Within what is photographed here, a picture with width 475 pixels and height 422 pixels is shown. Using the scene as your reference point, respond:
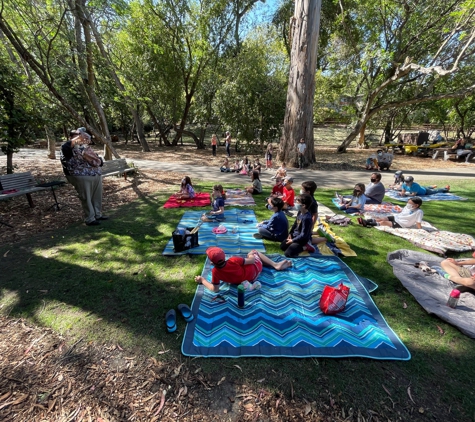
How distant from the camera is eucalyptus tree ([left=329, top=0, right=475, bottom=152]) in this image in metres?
13.2

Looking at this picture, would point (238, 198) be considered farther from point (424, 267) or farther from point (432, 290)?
point (432, 290)

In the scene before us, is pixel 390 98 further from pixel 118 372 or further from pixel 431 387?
pixel 118 372

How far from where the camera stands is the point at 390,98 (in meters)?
20.5

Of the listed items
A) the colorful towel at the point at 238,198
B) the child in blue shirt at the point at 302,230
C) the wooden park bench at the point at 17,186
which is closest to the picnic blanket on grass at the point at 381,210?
the child in blue shirt at the point at 302,230

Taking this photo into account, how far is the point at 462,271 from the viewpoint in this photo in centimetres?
400

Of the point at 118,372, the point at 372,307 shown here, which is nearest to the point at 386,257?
the point at 372,307

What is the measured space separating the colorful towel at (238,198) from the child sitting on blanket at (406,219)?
10.9 feet

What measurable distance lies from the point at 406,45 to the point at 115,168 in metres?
18.3

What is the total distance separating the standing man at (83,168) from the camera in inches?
221

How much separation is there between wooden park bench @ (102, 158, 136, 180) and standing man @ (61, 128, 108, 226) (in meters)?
3.20

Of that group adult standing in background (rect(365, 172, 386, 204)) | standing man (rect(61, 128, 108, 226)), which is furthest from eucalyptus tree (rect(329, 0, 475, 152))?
standing man (rect(61, 128, 108, 226))

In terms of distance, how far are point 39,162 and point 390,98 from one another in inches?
985

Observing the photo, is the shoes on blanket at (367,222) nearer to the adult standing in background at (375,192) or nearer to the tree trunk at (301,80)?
the adult standing in background at (375,192)

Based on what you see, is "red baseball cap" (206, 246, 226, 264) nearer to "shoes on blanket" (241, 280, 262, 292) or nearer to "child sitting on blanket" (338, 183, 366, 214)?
"shoes on blanket" (241, 280, 262, 292)
